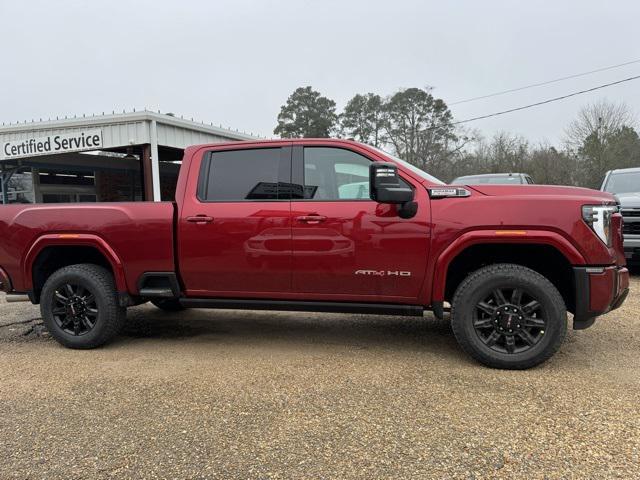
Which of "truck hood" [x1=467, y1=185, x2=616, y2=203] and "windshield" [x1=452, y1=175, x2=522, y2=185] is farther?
"windshield" [x1=452, y1=175, x2=522, y2=185]

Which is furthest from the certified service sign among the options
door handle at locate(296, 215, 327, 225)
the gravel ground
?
door handle at locate(296, 215, 327, 225)

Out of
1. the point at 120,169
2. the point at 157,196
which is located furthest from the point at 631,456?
the point at 120,169

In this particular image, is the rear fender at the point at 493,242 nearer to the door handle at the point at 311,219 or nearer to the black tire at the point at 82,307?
the door handle at the point at 311,219

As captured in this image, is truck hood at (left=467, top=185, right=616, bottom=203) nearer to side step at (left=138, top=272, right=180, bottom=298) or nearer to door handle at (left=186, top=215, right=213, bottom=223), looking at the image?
door handle at (left=186, top=215, right=213, bottom=223)

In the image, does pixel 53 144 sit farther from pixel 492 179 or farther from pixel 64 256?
pixel 492 179

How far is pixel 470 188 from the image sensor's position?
3955mm

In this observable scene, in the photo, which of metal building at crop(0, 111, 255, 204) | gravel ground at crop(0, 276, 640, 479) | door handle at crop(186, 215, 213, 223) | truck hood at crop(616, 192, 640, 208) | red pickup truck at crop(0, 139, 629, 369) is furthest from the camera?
metal building at crop(0, 111, 255, 204)

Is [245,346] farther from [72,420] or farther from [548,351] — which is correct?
[548,351]

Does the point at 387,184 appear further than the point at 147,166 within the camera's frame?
No

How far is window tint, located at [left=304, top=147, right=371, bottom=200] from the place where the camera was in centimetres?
419

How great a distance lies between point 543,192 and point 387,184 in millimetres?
1223

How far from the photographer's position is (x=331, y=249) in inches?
161

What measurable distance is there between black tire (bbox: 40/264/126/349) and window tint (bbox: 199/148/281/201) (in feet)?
4.37

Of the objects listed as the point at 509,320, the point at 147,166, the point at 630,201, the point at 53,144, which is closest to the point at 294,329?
the point at 509,320
